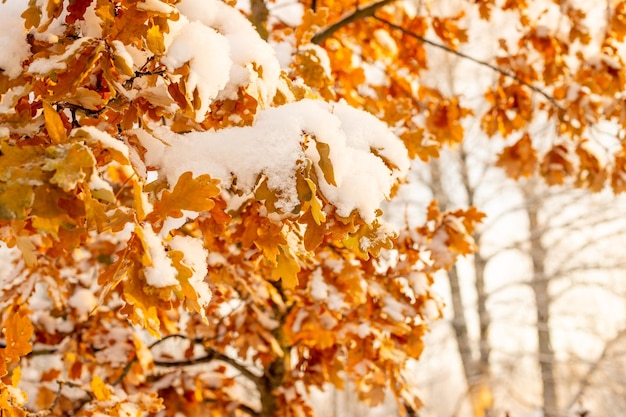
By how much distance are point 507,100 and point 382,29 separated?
3.08 ft

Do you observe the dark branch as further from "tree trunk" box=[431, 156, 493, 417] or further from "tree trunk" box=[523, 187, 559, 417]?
"tree trunk" box=[523, 187, 559, 417]

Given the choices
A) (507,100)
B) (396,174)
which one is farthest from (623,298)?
A: (396,174)

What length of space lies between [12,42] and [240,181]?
0.58m

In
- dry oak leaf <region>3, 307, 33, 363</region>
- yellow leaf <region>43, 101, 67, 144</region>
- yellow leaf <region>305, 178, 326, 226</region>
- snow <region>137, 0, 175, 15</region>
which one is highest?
snow <region>137, 0, 175, 15</region>

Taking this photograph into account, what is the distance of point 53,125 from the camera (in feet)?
3.18

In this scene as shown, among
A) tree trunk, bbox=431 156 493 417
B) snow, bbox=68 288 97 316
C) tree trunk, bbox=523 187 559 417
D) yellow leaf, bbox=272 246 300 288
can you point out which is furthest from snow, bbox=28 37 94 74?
tree trunk, bbox=523 187 559 417

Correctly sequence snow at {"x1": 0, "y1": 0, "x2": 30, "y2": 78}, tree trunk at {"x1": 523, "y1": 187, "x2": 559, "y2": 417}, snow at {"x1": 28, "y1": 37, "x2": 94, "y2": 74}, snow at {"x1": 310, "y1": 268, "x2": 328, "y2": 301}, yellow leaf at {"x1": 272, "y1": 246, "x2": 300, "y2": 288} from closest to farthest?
1. snow at {"x1": 28, "y1": 37, "x2": 94, "y2": 74}
2. snow at {"x1": 0, "y1": 0, "x2": 30, "y2": 78}
3. yellow leaf at {"x1": 272, "y1": 246, "x2": 300, "y2": 288}
4. snow at {"x1": 310, "y1": 268, "x2": 328, "y2": 301}
5. tree trunk at {"x1": 523, "y1": 187, "x2": 559, "y2": 417}

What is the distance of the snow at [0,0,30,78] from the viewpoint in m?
1.16

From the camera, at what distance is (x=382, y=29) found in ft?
11.8

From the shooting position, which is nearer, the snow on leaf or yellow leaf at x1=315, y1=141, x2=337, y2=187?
the snow on leaf

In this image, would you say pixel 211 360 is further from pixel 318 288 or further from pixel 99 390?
pixel 99 390

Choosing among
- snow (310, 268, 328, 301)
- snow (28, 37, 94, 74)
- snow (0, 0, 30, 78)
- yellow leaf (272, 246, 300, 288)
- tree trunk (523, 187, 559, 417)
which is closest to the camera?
snow (28, 37, 94, 74)

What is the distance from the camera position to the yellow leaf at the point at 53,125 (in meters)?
0.96

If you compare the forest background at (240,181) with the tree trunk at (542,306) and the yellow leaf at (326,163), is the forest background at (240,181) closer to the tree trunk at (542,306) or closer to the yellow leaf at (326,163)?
the yellow leaf at (326,163)
